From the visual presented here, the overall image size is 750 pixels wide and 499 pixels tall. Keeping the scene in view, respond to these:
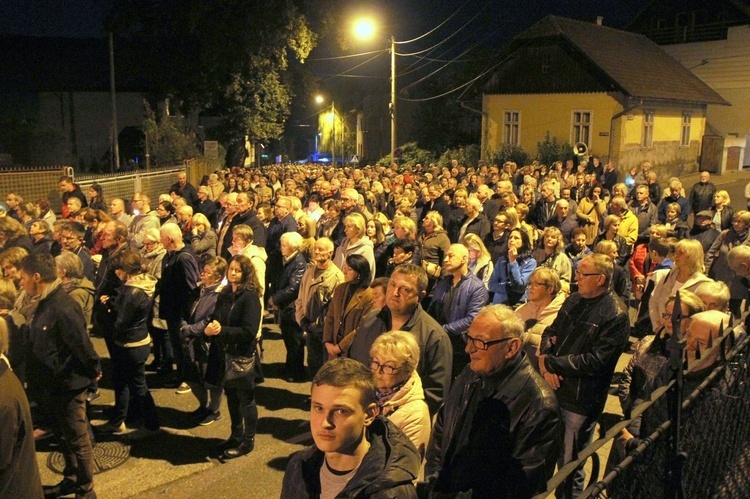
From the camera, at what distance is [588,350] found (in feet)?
14.6

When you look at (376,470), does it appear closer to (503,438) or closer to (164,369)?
(503,438)

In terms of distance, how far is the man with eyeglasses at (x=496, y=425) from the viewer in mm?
3025

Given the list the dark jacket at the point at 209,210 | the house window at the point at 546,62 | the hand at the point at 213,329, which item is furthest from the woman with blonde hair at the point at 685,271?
the house window at the point at 546,62

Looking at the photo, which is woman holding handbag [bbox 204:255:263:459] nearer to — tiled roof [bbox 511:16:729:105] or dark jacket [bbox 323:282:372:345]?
dark jacket [bbox 323:282:372:345]

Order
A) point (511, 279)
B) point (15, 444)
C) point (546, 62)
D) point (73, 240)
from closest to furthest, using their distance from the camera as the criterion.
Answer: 1. point (15, 444)
2. point (511, 279)
3. point (73, 240)
4. point (546, 62)

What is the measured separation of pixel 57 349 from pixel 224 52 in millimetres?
24821

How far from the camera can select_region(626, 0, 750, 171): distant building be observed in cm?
3212

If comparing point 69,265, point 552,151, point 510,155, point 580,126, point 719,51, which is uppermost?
point 719,51

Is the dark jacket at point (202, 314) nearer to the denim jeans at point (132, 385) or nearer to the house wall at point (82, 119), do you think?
the denim jeans at point (132, 385)

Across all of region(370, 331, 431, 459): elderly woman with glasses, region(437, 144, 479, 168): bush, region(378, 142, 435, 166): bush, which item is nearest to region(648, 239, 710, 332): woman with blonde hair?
region(370, 331, 431, 459): elderly woman with glasses

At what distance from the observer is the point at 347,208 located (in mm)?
9523

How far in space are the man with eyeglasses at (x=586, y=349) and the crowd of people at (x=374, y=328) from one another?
15 millimetres

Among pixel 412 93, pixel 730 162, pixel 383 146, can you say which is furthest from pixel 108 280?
pixel 383 146

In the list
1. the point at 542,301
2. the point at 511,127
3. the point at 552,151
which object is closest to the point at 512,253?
the point at 542,301
